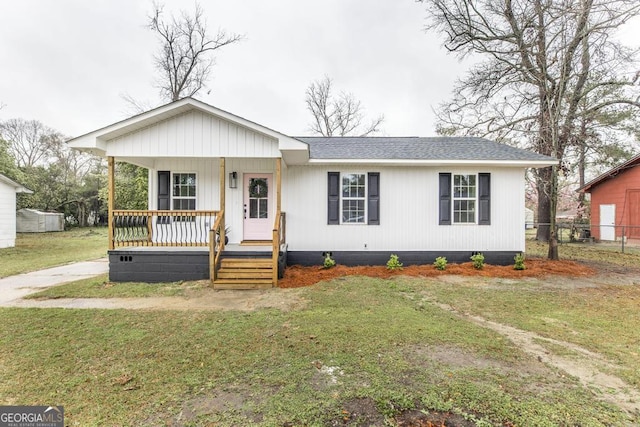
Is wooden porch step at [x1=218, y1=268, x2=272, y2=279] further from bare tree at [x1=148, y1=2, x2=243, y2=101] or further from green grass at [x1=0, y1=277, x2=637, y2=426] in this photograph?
bare tree at [x1=148, y1=2, x2=243, y2=101]

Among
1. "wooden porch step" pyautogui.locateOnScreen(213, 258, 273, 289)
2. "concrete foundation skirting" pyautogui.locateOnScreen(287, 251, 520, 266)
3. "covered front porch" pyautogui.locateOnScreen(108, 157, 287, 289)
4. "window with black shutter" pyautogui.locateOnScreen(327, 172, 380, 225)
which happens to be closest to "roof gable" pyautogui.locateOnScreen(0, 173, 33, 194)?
"covered front porch" pyautogui.locateOnScreen(108, 157, 287, 289)

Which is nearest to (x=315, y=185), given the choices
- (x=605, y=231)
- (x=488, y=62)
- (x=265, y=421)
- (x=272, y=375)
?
(x=272, y=375)

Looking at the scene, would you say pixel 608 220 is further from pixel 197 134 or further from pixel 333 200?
A: pixel 197 134

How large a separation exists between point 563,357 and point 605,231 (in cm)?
1718

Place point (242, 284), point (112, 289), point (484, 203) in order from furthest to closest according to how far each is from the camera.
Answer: point (484, 203), point (242, 284), point (112, 289)

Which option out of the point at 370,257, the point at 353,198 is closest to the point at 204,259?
the point at 353,198

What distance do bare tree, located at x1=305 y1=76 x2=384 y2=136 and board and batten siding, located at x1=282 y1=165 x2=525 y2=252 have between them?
18.3 metres

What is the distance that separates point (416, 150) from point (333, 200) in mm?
2954

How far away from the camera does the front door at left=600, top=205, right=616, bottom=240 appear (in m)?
15.2

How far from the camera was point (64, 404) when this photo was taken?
2465 mm

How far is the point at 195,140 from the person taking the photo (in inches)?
279

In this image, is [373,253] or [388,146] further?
[388,146]

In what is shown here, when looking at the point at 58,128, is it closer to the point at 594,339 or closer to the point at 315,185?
the point at 315,185

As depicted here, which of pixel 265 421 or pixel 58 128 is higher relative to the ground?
pixel 58 128
